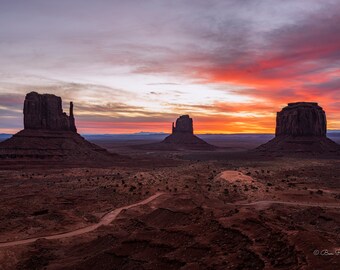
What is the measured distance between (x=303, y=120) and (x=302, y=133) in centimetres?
612

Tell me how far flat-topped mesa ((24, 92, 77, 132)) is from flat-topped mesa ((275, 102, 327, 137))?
101393mm

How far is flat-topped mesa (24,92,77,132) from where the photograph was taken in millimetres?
104688

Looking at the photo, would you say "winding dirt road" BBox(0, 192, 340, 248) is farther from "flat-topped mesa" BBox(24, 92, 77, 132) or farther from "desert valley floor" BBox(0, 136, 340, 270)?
"flat-topped mesa" BBox(24, 92, 77, 132)

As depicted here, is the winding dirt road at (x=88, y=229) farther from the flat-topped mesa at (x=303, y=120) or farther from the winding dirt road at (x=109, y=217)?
the flat-topped mesa at (x=303, y=120)

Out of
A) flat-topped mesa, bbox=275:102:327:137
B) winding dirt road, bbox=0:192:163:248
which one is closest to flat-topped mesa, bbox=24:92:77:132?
winding dirt road, bbox=0:192:163:248

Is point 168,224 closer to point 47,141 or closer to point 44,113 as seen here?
point 47,141

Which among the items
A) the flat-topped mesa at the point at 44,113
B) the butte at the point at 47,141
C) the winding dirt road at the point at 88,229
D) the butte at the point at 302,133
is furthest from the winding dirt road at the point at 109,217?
the butte at the point at 302,133

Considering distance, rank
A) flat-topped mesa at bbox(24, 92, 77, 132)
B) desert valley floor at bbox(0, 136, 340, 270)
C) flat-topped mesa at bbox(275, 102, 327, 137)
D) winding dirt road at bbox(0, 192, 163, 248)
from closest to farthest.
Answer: desert valley floor at bbox(0, 136, 340, 270), winding dirt road at bbox(0, 192, 163, 248), flat-topped mesa at bbox(24, 92, 77, 132), flat-topped mesa at bbox(275, 102, 327, 137)

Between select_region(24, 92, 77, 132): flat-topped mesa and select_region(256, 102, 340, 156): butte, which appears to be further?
select_region(256, 102, 340, 156): butte

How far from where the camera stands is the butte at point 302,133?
134 m

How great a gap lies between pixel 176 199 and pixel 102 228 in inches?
453

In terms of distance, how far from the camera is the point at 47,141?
100375 mm

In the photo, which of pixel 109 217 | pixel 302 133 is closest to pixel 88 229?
pixel 109 217

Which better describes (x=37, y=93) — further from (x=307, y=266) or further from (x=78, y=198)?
(x=307, y=266)
